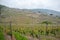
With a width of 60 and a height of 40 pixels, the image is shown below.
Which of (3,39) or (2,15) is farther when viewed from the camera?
(2,15)

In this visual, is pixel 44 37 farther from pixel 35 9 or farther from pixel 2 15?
pixel 2 15

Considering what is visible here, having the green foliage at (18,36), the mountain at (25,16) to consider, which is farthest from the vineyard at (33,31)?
the mountain at (25,16)

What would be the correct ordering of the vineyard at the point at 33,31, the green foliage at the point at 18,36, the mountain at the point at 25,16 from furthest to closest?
the mountain at the point at 25,16 < the vineyard at the point at 33,31 < the green foliage at the point at 18,36

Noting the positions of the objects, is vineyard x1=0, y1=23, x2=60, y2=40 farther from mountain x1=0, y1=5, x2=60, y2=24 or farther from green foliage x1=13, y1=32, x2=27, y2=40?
mountain x1=0, y1=5, x2=60, y2=24

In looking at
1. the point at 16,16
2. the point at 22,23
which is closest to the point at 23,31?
the point at 22,23

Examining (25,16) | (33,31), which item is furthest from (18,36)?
(25,16)

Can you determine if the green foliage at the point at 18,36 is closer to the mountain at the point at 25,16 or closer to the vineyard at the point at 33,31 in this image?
the vineyard at the point at 33,31

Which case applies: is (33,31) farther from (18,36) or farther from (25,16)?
(25,16)

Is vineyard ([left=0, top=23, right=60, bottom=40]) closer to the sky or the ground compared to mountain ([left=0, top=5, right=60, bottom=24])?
closer to the ground

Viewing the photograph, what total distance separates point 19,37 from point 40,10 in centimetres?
198

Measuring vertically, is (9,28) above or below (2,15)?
below

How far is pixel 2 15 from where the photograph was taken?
9234mm

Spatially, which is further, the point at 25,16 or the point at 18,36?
the point at 25,16

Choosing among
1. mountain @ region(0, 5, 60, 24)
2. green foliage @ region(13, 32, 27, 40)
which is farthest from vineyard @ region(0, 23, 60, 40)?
mountain @ region(0, 5, 60, 24)
